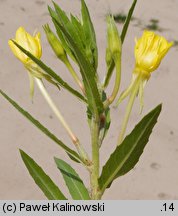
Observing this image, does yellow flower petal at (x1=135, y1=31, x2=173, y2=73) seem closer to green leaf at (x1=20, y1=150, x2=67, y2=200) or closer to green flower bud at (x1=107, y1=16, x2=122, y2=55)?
green flower bud at (x1=107, y1=16, x2=122, y2=55)

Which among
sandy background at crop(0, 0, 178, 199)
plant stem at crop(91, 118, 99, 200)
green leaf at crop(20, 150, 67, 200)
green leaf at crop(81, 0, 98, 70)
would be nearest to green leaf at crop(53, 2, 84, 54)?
green leaf at crop(81, 0, 98, 70)

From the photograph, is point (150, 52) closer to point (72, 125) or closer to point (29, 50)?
point (29, 50)

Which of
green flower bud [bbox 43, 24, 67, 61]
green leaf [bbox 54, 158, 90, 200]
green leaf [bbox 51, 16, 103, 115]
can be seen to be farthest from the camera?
green leaf [bbox 54, 158, 90, 200]

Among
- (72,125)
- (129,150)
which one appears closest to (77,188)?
(129,150)

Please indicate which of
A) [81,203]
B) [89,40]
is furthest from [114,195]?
[89,40]

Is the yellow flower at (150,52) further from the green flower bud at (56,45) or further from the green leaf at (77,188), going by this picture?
the green leaf at (77,188)

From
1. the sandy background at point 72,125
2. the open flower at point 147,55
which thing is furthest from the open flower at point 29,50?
the sandy background at point 72,125
